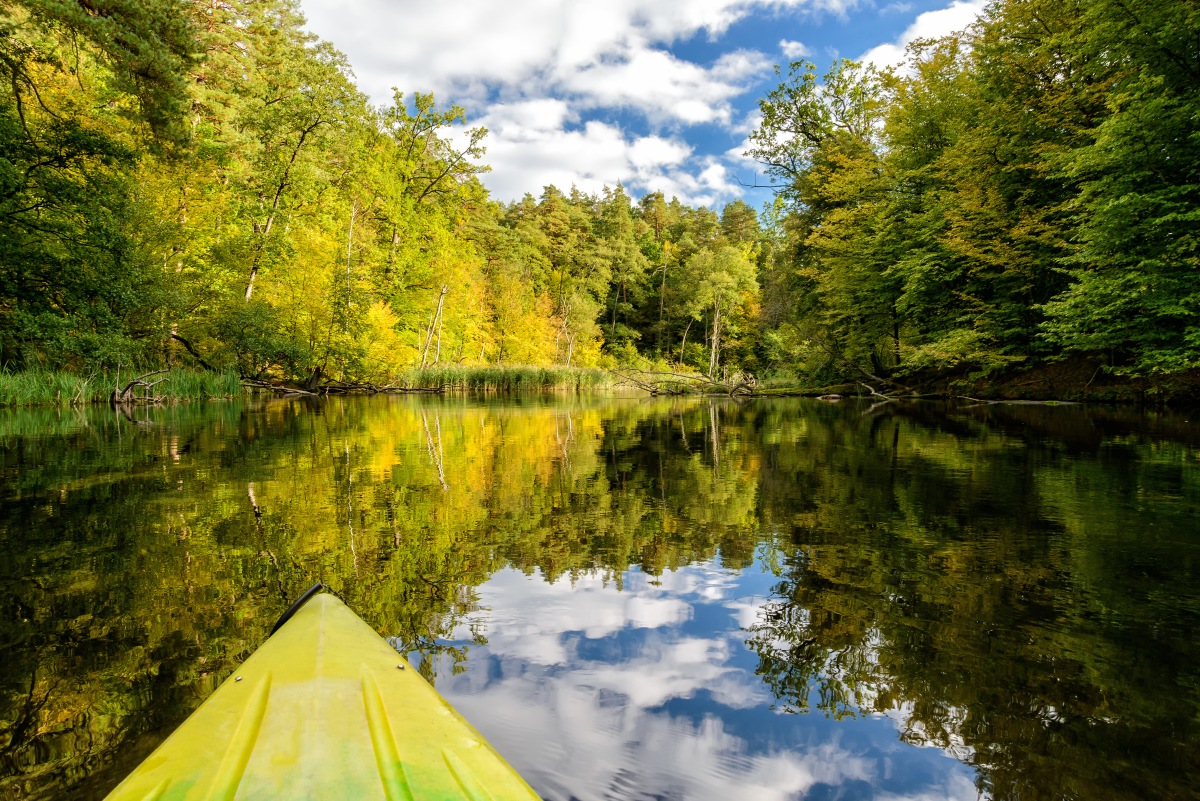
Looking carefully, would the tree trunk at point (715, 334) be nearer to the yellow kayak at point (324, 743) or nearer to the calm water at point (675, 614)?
the calm water at point (675, 614)

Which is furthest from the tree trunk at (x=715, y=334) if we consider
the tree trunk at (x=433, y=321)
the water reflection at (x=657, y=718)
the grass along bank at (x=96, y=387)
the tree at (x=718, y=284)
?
the water reflection at (x=657, y=718)

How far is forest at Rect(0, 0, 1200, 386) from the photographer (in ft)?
32.6

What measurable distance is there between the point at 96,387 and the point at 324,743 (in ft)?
53.3

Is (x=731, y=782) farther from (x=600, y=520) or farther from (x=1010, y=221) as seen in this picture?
(x=1010, y=221)

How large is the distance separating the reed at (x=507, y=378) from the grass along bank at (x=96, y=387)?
8.19 meters

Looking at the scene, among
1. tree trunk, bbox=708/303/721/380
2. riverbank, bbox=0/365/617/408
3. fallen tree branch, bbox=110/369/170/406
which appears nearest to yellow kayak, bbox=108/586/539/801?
fallen tree branch, bbox=110/369/170/406

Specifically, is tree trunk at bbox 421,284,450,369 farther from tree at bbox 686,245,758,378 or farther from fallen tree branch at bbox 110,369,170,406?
tree at bbox 686,245,758,378

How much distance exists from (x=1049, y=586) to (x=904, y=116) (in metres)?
19.4

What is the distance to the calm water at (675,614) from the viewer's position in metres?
1.43

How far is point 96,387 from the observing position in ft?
42.7

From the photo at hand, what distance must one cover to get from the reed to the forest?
2.10 meters

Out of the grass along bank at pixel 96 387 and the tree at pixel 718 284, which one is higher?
the tree at pixel 718 284

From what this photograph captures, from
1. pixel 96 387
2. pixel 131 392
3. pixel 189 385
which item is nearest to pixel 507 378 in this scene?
pixel 189 385

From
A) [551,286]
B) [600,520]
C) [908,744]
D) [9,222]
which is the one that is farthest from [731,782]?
[551,286]
